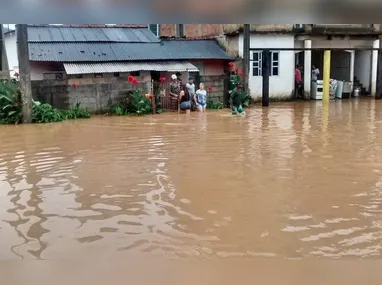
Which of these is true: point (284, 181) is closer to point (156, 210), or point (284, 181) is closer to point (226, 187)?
point (226, 187)

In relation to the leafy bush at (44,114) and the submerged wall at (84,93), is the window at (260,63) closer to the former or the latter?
the submerged wall at (84,93)

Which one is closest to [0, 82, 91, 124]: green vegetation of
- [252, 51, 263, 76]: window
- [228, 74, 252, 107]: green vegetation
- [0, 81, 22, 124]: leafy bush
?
[0, 81, 22, 124]: leafy bush

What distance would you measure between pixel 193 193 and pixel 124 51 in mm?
14885

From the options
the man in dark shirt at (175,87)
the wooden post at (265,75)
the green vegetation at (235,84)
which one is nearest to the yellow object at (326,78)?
the wooden post at (265,75)

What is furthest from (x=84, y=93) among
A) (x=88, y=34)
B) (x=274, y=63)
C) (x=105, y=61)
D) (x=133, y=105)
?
(x=274, y=63)

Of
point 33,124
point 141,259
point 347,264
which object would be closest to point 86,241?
point 141,259

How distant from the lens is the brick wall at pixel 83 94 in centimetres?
1861

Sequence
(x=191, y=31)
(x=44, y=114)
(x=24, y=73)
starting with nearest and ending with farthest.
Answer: (x=24, y=73), (x=44, y=114), (x=191, y=31)

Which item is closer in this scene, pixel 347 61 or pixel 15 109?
pixel 15 109

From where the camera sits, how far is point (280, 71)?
24.2 m

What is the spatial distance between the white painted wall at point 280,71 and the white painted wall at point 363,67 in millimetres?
5497

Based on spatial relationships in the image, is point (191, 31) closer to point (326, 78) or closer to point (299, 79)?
point (299, 79)

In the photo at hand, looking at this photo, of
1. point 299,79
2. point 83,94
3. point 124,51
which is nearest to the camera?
point 83,94

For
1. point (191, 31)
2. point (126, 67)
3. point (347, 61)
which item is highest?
point (191, 31)
